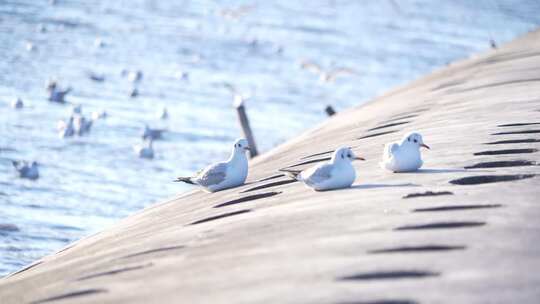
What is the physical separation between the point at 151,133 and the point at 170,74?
38.3ft

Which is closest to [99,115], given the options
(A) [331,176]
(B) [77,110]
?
(B) [77,110]

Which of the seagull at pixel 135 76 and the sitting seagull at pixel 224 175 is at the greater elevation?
the seagull at pixel 135 76

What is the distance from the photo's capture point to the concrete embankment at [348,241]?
698 centimetres

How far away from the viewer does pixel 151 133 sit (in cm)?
2867

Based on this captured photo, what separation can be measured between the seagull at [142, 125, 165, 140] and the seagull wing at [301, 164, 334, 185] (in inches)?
690

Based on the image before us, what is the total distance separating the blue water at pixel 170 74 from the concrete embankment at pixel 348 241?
6.46 meters

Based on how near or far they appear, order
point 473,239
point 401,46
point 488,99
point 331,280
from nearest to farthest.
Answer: point 331,280, point 473,239, point 488,99, point 401,46

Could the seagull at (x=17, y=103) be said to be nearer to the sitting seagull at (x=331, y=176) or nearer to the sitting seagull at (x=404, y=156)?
the sitting seagull at (x=404, y=156)

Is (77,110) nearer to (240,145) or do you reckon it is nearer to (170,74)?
(170,74)

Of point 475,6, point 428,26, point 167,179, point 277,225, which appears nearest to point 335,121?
point 167,179

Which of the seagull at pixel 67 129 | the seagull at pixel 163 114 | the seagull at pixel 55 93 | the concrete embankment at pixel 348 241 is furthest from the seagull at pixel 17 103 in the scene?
the concrete embankment at pixel 348 241

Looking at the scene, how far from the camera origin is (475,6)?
2547 inches

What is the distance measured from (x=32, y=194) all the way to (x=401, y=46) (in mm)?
29427

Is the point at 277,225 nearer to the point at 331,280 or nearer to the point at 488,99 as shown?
the point at 331,280
